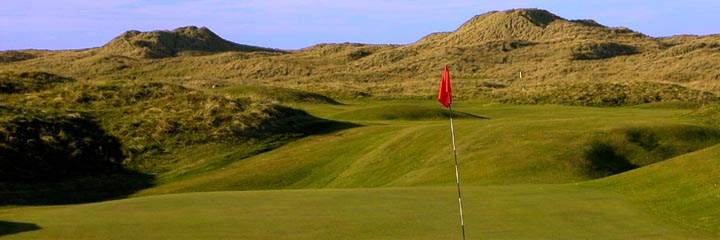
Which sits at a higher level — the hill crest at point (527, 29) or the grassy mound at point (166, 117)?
the hill crest at point (527, 29)

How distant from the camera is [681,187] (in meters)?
20.9

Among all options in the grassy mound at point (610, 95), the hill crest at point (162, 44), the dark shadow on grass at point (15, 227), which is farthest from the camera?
the hill crest at point (162, 44)

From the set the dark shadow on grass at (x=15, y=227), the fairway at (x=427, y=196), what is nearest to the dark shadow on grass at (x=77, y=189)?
the fairway at (x=427, y=196)

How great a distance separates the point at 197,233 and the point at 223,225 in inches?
36.7

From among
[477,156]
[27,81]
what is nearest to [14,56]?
[27,81]

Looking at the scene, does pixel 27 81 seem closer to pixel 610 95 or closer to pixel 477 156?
pixel 477 156

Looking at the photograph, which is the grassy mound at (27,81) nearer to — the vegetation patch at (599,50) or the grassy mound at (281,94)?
the grassy mound at (281,94)

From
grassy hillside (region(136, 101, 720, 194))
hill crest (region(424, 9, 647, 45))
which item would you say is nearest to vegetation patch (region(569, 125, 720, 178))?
grassy hillside (region(136, 101, 720, 194))

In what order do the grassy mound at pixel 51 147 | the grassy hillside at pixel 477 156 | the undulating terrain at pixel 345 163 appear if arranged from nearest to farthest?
the undulating terrain at pixel 345 163
the grassy hillside at pixel 477 156
the grassy mound at pixel 51 147

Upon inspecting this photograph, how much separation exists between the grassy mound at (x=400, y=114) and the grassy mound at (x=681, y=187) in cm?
2680

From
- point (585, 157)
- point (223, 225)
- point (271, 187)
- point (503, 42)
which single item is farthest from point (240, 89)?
point (503, 42)

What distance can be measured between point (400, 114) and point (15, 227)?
37.7 m

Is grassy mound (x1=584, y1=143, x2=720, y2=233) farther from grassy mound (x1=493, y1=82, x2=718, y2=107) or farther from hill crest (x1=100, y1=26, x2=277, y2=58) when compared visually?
hill crest (x1=100, y1=26, x2=277, y2=58)

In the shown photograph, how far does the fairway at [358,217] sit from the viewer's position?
48.9 feet
